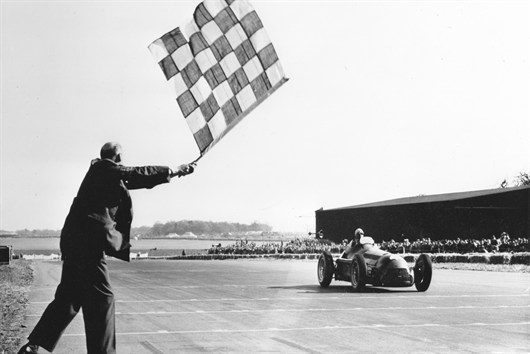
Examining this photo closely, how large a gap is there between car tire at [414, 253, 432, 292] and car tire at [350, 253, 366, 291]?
124 centimetres

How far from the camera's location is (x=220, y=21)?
273 inches

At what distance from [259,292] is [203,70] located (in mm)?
10421

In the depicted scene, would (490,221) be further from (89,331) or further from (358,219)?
(89,331)

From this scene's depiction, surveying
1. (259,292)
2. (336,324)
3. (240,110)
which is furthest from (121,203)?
(259,292)

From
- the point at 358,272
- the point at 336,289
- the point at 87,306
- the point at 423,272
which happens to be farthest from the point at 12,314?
the point at 423,272

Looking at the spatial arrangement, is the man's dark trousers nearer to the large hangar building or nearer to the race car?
the race car

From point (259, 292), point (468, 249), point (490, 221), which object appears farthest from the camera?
point (490, 221)

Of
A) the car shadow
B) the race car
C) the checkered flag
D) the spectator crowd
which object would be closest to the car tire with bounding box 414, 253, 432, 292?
the race car

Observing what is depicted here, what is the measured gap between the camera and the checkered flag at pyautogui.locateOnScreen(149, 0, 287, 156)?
6.80m

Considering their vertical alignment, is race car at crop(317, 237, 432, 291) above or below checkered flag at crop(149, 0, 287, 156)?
below

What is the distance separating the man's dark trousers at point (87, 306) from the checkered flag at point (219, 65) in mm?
1486

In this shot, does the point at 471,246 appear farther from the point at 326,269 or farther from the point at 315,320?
the point at 315,320

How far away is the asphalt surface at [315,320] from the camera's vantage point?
27.8ft

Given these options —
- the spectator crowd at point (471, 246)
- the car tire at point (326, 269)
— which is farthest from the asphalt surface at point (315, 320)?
the spectator crowd at point (471, 246)
